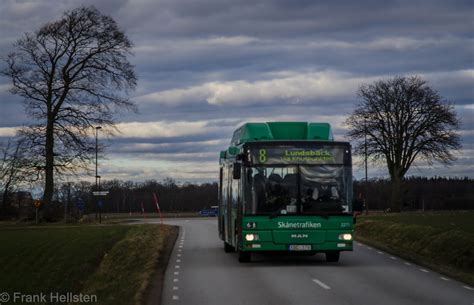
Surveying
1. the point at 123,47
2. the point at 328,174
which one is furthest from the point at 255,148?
the point at 123,47

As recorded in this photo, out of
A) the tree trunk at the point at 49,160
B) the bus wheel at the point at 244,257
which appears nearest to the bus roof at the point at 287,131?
the bus wheel at the point at 244,257

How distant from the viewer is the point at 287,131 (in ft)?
72.4

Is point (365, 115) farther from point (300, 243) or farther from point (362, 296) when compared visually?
point (362, 296)

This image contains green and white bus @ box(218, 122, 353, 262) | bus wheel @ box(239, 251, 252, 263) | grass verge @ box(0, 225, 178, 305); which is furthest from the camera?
bus wheel @ box(239, 251, 252, 263)

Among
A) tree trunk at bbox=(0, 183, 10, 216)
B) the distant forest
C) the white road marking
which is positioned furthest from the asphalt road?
tree trunk at bbox=(0, 183, 10, 216)

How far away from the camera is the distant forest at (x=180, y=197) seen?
64.2m

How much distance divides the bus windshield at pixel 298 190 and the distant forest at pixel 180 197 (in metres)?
37.2

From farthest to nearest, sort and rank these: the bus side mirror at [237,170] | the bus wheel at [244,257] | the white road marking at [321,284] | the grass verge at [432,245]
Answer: the bus wheel at [244,257] → the grass verge at [432,245] → the bus side mirror at [237,170] → the white road marking at [321,284]

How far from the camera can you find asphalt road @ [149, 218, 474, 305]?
14523mm

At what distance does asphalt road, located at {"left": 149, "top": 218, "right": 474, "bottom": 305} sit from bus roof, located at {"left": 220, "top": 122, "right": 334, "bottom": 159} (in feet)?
10.9

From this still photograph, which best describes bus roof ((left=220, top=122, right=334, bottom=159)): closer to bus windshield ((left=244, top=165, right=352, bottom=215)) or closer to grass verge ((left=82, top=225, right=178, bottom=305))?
bus windshield ((left=244, top=165, right=352, bottom=215))

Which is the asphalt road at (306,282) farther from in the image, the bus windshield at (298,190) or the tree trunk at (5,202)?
the tree trunk at (5,202)

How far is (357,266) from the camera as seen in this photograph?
21.0 m

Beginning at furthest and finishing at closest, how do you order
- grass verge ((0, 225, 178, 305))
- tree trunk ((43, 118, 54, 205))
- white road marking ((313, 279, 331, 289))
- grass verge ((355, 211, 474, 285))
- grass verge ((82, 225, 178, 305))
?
tree trunk ((43, 118, 54, 205)) → grass verge ((355, 211, 474, 285)) → grass verge ((0, 225, 178, 305)) → white road marking ((313, 279, 331, 289)) → grass verge ((82, 225, 178, 305))
